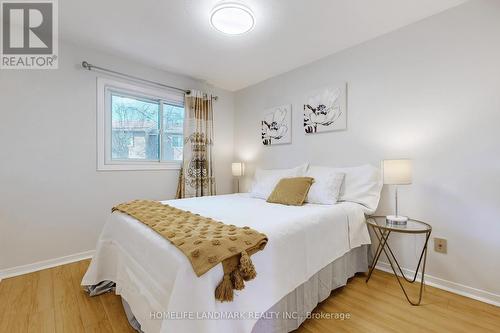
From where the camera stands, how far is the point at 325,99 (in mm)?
2682

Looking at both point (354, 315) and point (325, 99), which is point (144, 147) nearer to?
point (325, 99)

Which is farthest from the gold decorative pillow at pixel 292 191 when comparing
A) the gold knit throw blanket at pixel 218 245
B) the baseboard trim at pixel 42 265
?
the baseboard trim at pixel 42 265

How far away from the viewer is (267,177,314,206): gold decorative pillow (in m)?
2.20

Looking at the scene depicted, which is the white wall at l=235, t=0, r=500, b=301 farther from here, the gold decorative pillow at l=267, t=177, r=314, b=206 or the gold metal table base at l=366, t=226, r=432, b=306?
the gold decorative pillow at l=267, t=177, r=314, b=206

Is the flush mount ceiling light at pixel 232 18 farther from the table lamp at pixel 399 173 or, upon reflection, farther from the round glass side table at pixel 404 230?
the round glass side table at pixel 404 230

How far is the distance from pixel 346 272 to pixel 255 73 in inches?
108

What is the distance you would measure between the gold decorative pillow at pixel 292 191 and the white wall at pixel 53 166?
6.25 ft

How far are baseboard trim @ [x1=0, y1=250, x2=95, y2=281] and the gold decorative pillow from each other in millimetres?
2216

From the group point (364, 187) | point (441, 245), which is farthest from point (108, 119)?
point (441, 245)

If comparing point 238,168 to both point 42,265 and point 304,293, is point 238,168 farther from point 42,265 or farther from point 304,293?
point 42,265

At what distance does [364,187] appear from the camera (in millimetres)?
2182

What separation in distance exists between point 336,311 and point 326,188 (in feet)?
3.41

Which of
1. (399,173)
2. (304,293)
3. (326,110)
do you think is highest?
(326,110)

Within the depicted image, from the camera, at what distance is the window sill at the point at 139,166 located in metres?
2.70
